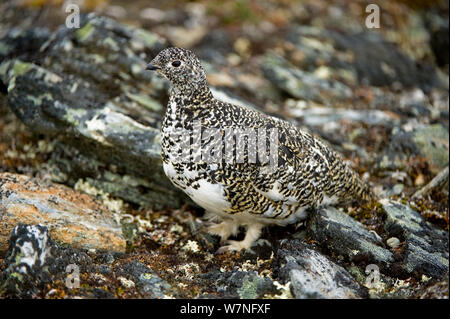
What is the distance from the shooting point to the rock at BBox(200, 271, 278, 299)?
489 cm

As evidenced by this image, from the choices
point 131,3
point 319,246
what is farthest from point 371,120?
point 131,3

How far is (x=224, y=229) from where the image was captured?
643cm

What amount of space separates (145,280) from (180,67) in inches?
96.3

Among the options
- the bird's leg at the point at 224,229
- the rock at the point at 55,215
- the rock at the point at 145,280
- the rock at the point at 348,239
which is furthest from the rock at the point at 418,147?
the rock at the point at 55,215

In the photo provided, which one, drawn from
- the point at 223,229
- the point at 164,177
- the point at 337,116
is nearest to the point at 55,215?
the point at 164,177

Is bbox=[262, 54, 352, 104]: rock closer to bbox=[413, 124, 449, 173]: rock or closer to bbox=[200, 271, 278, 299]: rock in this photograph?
bbox=[413, 124, 449, 173]: rock

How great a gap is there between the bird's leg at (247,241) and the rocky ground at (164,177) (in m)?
0.13

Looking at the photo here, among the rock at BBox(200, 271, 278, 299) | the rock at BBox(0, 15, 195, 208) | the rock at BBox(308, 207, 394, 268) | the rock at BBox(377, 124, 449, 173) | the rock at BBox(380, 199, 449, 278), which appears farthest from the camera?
the rock at BBox(377, 124, 449, 173)

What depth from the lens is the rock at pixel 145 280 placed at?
496 centimetres

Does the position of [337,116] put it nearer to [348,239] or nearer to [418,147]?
[418,147]

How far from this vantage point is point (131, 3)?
13477mm

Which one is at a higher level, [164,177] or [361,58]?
[361,58]

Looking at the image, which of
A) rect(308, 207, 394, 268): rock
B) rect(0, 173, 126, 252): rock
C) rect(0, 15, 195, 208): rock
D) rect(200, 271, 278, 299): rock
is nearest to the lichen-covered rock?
rect(0, 173, 126, 252): rock

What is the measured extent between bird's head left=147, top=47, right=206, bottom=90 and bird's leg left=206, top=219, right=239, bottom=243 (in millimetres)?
2009
